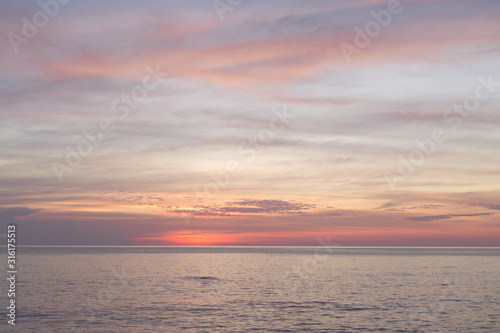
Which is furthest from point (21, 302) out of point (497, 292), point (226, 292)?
point (497, 292)

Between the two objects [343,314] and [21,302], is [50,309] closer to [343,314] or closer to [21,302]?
[21,302]

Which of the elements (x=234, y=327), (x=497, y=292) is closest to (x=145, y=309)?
(x=234, y=327)

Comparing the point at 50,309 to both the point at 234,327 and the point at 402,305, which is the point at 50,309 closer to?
the point at 234,327

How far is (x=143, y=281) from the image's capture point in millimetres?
98125

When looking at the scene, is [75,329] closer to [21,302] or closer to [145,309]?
[145,309]

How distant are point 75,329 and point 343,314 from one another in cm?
3149

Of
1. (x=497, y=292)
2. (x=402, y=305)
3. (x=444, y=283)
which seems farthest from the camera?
(x=444, y=283)

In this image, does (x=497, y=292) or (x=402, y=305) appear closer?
(x=402, y=305)

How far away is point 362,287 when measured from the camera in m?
85.8

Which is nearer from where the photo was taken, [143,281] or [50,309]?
[50,309]

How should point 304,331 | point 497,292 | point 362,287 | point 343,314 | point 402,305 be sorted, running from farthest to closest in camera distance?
1. point 362,287
2. point 497,292
3. point 402,305
4. point 343,314
5. point 304,331

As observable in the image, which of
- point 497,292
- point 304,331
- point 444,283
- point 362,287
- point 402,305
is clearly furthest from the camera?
point 444,283

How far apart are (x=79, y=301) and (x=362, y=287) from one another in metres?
49.7

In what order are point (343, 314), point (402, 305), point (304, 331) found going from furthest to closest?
1. point (402, 305)
2. point (343, 314)
3. point (304, 331)
